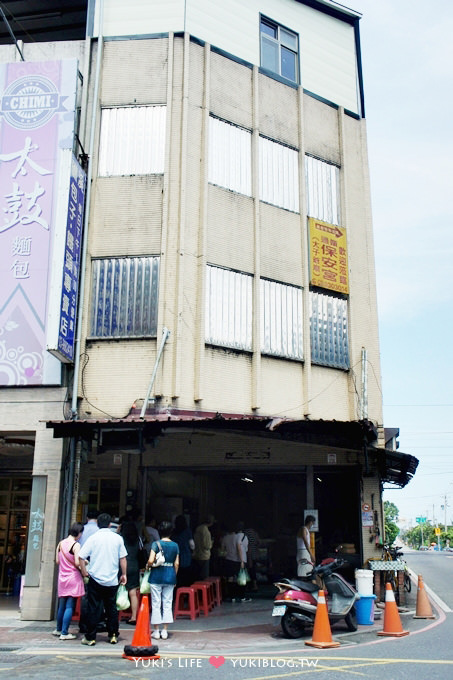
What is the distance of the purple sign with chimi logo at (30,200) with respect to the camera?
44.0 feet

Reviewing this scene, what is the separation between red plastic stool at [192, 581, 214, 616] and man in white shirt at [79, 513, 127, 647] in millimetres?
3106

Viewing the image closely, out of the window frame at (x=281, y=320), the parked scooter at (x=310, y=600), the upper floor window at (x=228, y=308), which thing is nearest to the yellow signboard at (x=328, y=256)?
the window frame at (x=281, y=320)

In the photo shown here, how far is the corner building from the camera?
44.6 ft

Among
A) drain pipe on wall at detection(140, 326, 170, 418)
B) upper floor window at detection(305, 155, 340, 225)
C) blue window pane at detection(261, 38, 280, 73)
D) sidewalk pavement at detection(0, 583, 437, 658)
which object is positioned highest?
blue window pane at detection(261, 38, 280, 73)

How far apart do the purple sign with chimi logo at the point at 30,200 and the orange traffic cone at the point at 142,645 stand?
574 cm

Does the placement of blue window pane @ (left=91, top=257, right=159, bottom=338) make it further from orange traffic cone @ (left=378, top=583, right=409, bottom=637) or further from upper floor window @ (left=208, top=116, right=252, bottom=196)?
orange traffic cone @ (left=378, top=583, right=409, bottom=637)

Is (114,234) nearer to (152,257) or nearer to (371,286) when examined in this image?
(152,257)

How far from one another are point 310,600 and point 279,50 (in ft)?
45.0

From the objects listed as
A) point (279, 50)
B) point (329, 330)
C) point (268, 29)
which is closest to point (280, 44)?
point (279, 50)

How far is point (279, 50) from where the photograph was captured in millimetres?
17578

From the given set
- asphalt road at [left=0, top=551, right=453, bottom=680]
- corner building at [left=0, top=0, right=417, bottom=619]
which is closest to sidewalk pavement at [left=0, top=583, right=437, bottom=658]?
asphalt road at [left=0, top=551, right=453, bottom=680]

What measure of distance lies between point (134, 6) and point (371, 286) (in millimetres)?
8997

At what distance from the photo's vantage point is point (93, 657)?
8.63m

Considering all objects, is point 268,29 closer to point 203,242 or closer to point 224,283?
point 203,242
